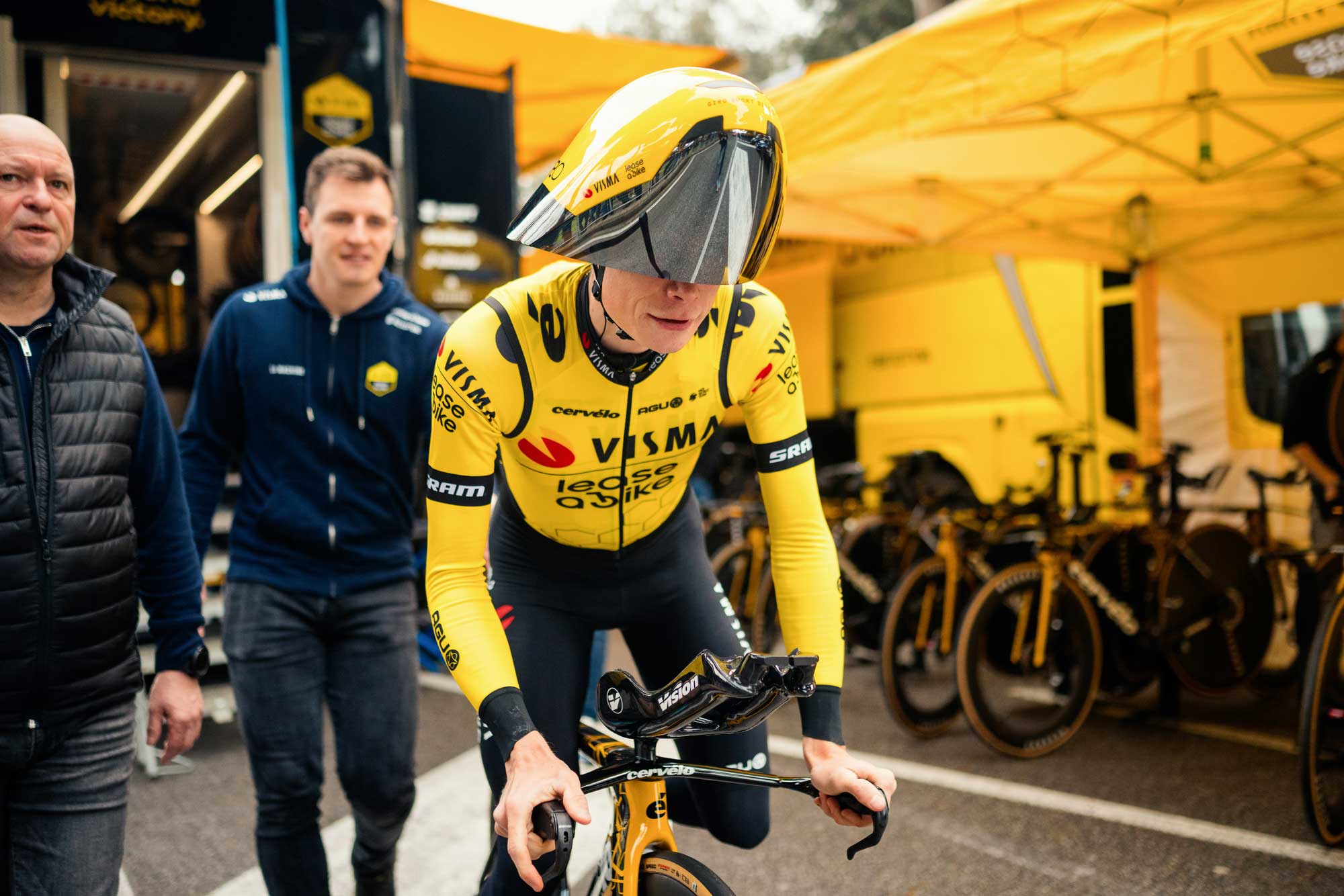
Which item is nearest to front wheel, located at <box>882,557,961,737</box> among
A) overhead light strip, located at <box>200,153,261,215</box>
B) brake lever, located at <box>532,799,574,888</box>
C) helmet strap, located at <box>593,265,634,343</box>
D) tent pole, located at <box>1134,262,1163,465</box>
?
tent pole, located at <box>1134,262,1163,465</box>

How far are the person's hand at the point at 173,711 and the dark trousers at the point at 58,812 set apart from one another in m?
0.26

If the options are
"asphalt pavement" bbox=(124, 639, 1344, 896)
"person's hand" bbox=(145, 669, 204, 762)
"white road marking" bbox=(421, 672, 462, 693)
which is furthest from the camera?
"white road marking" bbox=(421, 672, 462, 693)

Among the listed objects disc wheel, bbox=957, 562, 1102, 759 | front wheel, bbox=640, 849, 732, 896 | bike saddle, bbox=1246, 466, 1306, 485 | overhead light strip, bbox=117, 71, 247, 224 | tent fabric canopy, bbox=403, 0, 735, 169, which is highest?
tent fabric canopy, bbox=403, 0, 735, 169

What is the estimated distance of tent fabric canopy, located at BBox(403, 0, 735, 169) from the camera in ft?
27.8

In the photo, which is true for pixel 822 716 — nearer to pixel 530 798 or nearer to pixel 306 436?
pixel 530 798

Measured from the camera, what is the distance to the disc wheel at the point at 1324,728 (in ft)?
12.5

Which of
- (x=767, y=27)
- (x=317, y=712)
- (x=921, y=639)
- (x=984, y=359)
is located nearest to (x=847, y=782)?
(x=317, y=712)

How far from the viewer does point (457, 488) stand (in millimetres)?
1857

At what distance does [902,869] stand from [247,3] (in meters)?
6.09

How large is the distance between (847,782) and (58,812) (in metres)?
1.55

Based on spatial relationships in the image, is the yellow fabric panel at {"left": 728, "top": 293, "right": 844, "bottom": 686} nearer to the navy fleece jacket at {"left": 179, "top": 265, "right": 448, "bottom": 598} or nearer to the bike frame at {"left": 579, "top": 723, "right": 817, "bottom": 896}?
the bike frame at {"left": 579, "top": 723, "right": 817, "bottom": 896}

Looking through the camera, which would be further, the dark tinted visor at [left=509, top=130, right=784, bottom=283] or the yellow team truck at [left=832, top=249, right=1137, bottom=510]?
the yellow team truck at [left=832, top=249, right=1137, bottom=510]

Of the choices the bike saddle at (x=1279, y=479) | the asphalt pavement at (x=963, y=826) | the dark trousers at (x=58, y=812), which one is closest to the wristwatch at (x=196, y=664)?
the dark trousers at (x=58, y=812)

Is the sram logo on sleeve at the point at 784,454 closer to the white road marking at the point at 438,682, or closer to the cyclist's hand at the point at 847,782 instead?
the cyclist's hand at the point at 847,782
